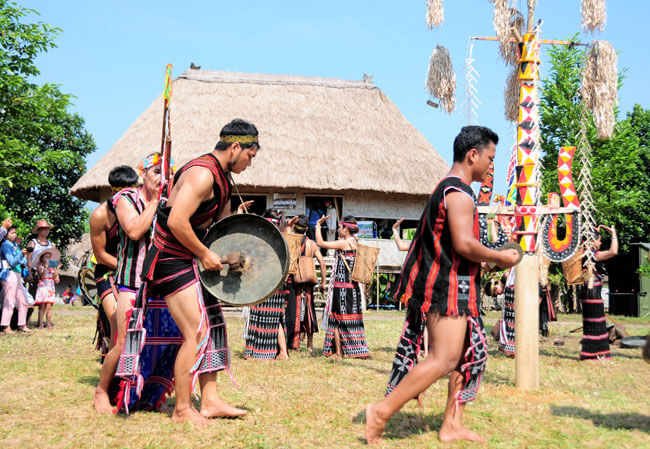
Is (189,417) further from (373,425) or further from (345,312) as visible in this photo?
(345,312)

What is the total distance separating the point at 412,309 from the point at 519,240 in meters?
2.41

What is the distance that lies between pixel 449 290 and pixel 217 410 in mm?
1870

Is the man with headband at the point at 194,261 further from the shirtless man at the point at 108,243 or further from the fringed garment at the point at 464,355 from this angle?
the fringed garment at the point at 464,355

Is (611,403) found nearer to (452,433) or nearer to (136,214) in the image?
(452,433)

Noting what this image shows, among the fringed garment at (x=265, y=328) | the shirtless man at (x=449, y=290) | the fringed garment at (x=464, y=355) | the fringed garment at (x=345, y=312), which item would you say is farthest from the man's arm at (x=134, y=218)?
the fringed garment at (x=345, y=312)

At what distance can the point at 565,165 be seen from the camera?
21.1 feet

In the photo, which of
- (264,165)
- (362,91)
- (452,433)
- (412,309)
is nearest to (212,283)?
(412,309)

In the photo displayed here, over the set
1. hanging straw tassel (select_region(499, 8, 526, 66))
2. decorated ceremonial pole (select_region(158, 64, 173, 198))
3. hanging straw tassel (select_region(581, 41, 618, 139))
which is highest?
hanging straw tassel (select_region(499, 8, 526, 66))

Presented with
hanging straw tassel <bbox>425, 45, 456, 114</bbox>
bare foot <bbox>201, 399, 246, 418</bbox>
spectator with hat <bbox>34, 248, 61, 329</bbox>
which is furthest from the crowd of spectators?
hanging straw tassel <bbox>425, 45, 456, 114</bbox>

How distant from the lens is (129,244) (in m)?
4.92

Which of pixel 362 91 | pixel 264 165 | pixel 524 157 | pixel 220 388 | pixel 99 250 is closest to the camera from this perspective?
pixel 99 250

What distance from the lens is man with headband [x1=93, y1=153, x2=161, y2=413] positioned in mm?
4645

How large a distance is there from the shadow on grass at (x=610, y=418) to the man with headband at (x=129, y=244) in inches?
138

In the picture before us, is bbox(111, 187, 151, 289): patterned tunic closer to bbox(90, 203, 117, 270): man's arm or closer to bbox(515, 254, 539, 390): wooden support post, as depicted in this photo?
bbox(90, 203, 117, 270): man's arm
